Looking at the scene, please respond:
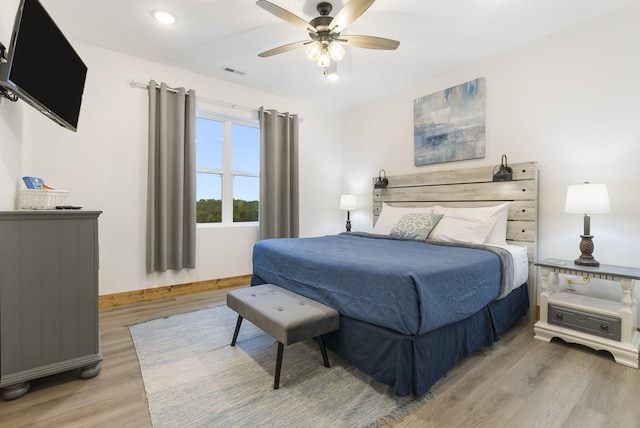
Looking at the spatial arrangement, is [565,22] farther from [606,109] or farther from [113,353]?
[113,353]

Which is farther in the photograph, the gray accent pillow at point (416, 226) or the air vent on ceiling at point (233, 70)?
the air vent on ceiling at point (233, 70)

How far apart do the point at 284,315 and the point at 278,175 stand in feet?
8.89

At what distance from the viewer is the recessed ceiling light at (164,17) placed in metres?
2.47

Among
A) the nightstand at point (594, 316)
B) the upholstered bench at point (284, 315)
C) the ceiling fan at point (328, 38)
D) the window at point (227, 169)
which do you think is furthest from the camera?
the window at point (227, 169)

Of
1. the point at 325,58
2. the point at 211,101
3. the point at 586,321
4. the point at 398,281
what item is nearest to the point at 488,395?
the point at 398,281

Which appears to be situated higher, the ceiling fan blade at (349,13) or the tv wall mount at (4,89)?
the ceiling fan blade at (349,13)

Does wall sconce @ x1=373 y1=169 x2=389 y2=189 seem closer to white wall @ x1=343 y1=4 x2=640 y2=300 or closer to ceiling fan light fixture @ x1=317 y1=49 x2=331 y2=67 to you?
white wall @ x1=343 y1=4 x2=640 y2=300

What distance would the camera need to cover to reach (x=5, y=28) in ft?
6.19

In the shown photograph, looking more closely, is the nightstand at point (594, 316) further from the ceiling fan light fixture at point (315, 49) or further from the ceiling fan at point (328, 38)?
the ceiling fan light fixture at point (315, 49)

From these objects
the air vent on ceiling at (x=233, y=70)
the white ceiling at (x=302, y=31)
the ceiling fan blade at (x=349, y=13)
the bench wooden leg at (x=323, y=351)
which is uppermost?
the air vent on ceiling at (x=233, y=70)

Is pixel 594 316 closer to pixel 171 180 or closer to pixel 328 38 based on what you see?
pixel 328 38

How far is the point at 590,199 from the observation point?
86.2 inches

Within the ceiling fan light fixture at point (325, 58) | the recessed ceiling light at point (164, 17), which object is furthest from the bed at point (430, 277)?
the recessed ceiling light at point (164, 17)

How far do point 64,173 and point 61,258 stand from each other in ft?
5.54
